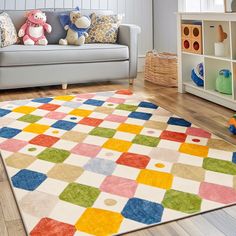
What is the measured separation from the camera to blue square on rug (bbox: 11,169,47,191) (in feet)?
5.58

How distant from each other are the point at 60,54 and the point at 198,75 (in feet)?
4.21

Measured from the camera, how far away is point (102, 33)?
13.0 feet

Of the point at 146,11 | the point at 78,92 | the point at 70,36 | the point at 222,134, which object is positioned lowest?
the point at 222,134

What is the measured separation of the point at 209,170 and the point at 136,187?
400mm

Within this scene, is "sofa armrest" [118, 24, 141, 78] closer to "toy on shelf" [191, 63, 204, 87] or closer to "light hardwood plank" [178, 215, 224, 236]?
"toy on shelf" [191, 63, 204, 87]

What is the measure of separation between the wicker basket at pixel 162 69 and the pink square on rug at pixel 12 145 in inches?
75.5

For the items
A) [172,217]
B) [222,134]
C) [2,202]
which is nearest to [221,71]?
[222,134]

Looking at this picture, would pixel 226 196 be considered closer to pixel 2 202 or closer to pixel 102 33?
pixel 2 202

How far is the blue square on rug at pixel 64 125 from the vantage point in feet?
8.32

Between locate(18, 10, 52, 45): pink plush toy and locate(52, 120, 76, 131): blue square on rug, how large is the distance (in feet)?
4.64

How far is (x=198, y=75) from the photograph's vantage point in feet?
10.7

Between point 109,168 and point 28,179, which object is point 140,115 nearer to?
point 109,168

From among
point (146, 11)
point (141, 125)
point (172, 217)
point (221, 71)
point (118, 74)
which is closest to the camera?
point (172, 217)

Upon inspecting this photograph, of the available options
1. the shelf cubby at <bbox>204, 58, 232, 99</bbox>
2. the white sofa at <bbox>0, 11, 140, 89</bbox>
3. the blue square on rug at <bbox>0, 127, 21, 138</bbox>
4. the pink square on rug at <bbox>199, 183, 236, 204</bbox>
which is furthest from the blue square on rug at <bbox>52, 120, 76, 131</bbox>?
the shelf cubby at <bbox>204, 58, 232, 99</bbox>
